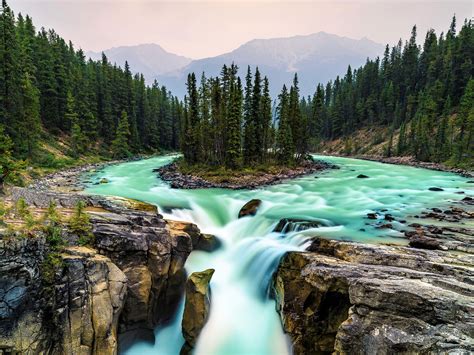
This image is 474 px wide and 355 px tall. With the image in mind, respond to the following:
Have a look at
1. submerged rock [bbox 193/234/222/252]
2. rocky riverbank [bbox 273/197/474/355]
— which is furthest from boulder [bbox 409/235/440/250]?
submerged rock [bbox 193/234/222/252]

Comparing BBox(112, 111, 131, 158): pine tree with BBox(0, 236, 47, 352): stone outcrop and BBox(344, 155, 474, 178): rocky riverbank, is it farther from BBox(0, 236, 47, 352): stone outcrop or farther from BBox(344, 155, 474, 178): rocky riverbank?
BBox(344, 155, 474, 178): rocky riverbank

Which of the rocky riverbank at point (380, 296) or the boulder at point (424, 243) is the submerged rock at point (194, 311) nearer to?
the rocky riverbank at point (380, 296)

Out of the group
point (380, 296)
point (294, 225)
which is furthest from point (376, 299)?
point (294, 225)

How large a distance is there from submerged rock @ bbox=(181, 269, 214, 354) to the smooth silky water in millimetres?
421

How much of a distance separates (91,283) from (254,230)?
448 inches

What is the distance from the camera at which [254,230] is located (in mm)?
19047

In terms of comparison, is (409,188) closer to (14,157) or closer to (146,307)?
(146,307)

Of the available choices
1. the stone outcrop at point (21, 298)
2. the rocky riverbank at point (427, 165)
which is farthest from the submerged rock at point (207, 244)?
the rocky riverbank at point (427, 165)

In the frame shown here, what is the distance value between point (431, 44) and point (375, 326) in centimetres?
12264

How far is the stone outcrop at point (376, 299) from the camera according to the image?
7371mm

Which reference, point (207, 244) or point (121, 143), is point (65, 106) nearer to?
point (121, 143)

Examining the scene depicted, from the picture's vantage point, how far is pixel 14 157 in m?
33.0

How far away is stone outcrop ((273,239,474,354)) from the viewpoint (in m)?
7.37

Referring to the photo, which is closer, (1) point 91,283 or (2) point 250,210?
(1) point 91,283
